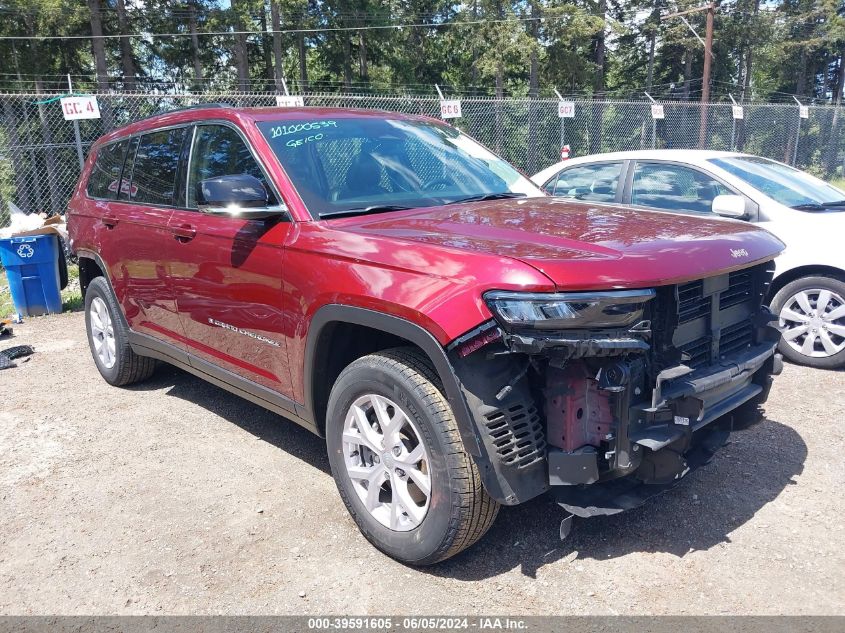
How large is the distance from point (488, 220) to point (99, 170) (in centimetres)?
360

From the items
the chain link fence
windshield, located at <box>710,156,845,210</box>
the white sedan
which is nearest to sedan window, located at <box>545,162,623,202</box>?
the white sedan

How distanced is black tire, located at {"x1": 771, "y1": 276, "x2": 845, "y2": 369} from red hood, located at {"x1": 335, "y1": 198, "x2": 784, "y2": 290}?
241 centimetres

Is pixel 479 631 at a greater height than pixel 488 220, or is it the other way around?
pixel 488 220

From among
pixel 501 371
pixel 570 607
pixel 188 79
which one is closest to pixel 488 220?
pixel 501 371

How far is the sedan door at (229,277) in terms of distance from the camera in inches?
131

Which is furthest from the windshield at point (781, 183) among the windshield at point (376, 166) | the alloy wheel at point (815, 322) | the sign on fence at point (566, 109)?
the sign on fence at point (566, 109)

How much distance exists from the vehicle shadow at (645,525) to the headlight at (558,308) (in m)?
1.16

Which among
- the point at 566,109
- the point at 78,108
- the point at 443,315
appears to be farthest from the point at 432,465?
the point at 566,109

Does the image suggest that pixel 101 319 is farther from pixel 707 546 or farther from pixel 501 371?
pixel 707 546

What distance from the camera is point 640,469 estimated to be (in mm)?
2695

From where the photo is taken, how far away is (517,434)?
2.49 meters

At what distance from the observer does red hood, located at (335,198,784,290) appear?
2.43 metres

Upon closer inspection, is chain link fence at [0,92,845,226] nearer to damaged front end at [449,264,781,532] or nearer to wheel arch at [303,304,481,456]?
wheel arch at [303,304,481,456]

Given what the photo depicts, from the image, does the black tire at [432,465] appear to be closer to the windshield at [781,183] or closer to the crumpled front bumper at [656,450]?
the crumpled front bumper at [656,450]
